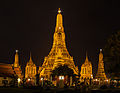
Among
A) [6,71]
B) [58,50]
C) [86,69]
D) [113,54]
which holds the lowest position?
[6,71]

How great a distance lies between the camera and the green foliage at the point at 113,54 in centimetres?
3638

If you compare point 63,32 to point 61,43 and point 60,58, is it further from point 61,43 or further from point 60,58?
point 60,58

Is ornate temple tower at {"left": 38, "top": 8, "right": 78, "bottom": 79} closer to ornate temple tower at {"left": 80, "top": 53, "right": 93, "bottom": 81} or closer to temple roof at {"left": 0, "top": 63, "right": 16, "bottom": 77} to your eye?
ornate temple tower at {"left": 80, "top": 53, "right": 93, "bottom": 81}

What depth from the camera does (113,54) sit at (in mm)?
36688

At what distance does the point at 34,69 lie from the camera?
11675 centimetres

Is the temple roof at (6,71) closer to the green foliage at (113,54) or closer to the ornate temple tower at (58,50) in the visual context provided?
the green foliage at (113,54)

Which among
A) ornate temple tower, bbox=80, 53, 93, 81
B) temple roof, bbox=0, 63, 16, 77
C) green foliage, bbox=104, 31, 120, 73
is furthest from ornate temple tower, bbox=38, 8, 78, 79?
green foliage, bbox=104, 31, 120, 73

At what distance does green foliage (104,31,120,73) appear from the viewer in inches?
1432

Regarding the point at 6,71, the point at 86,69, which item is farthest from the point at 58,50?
the point at 6,71

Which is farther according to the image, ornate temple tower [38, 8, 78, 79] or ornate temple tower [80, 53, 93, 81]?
ornate temple tower [80, 53, 93, 81]

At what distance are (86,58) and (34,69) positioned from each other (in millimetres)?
20808

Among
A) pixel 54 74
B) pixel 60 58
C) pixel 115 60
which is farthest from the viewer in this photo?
pixel 60 58

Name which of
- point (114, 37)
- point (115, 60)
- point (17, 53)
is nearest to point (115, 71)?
point (115, 60)

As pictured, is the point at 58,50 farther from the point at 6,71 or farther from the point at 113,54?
the point at 113,54
